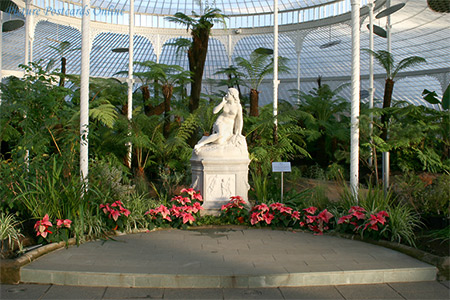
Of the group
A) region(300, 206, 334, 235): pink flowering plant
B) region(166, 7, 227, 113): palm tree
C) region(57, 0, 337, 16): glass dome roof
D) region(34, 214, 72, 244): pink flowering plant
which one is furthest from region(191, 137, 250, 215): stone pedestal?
region(57, 0, 337, 16): glass dome roof

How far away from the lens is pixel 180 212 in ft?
21.7

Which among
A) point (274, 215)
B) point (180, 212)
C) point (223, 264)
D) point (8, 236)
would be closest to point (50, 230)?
point (8, 236)

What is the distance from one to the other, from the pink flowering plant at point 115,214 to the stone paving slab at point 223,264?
24 cm

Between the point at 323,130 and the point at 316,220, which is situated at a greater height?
the point at 323,130

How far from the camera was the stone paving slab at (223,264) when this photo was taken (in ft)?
13.3

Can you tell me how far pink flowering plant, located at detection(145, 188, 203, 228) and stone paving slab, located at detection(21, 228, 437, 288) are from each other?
2.12 feet

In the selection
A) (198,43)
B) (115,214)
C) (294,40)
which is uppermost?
(294,40)

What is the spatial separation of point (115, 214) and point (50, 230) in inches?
37.0

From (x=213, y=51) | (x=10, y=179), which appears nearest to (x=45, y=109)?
(x=10, y=179)

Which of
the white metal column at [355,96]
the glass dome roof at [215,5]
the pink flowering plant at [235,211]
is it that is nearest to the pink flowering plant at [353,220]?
the white metal column at [355,96]

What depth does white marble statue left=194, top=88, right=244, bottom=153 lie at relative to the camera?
741 centimetres

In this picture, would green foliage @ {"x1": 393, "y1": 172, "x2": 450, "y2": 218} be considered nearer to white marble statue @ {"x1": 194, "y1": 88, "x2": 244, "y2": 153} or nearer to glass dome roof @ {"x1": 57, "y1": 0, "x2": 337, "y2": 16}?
white marble statue @ {"x1": 194, "y1": 88, "x2": 244, "y2": 153}

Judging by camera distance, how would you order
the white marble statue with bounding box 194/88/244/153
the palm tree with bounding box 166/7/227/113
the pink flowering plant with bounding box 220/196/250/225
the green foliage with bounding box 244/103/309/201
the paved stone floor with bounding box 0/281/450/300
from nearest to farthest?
the paved stone floor with bounding box 0/281/450/300, the pink flowering plant with bounding box 220/196/250/225, the white marble statue with bounding box 194/88/244/153, the green foliage with bounding box 244/103/309/201, the palm tree with bounding box 166/7/227/113

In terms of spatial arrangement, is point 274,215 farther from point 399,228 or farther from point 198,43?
point 198,43
